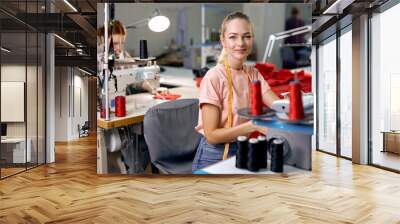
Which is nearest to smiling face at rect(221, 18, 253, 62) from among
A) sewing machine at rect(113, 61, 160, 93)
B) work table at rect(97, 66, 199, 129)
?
work table at rect(97, 66, 199, 129)

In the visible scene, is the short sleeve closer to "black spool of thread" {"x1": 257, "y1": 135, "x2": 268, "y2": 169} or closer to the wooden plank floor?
"black spool of thread" {"x1": 257, "y1": 135, "x2": 268, "y2": 169}

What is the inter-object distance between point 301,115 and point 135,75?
4.99ft

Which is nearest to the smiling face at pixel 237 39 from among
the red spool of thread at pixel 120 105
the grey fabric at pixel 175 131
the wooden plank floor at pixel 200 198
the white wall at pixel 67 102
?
the grey fabric at pixel 175 131

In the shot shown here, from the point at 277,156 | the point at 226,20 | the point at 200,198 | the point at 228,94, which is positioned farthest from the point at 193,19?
the point at 200,198

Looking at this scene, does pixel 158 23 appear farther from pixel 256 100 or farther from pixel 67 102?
pixel 67 102

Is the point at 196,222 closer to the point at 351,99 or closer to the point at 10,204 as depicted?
the point at 10,204

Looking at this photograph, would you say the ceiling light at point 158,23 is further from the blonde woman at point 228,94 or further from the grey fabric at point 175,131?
the grey fabric at point 175,131

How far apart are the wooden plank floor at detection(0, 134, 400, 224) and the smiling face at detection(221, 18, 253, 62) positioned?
130 cm

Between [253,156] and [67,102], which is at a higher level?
[67,102]

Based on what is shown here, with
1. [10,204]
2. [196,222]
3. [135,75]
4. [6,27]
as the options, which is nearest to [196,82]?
[135,75]

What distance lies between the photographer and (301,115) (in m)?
3.63

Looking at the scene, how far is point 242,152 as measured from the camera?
373cm

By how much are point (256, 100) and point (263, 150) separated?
0.45m

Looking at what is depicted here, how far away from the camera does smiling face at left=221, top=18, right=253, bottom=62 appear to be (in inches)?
149
